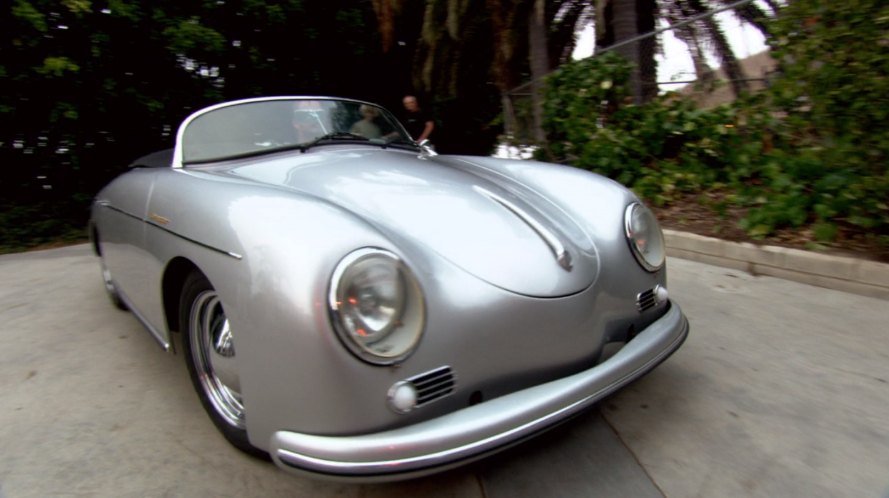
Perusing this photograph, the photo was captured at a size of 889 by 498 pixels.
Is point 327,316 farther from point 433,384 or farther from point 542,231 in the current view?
point 542,231

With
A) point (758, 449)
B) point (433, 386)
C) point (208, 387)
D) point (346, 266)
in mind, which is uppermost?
point (346, 266)

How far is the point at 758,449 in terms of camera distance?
1.97 meters

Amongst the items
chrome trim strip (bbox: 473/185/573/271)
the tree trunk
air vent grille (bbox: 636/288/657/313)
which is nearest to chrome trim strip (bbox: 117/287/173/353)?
chrome trim strip (bbox: 473/185/573/271)

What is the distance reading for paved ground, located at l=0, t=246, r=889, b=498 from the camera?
185cm

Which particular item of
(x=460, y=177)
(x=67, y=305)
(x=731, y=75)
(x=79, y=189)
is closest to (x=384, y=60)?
(x=79, y=189)

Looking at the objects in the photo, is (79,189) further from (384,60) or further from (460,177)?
(460,177)

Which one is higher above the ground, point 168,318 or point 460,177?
point 460,177

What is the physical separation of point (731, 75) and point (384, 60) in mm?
7371

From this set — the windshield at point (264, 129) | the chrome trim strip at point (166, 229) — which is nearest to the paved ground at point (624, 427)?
the chrome trim strip at point (166, 229)

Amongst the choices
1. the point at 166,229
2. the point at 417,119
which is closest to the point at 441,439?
the point at 166,229

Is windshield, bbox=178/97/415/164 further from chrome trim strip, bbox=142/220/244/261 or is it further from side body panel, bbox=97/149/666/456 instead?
side body panel, bbox=97/149/666/456

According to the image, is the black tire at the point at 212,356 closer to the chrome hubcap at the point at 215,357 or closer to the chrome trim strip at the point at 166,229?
the chrome hubcap at the point at 215,357

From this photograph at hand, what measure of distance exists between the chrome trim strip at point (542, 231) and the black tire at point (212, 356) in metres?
1.11

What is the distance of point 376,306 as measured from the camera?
1.58 metres
